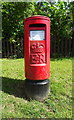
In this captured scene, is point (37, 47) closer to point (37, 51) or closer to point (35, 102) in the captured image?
point (37, 51)

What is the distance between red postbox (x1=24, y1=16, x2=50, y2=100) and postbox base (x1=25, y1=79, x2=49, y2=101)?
5cm

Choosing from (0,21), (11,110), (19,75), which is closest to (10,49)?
(0,21)

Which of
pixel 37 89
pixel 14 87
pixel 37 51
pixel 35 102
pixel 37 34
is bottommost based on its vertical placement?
pixel 35 102

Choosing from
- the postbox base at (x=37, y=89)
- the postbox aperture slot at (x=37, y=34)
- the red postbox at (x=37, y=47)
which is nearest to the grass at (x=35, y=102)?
the postbox base at (x=37, y=89)

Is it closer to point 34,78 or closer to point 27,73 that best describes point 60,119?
point 34,78

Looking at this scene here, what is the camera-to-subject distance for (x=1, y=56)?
805 centimetres

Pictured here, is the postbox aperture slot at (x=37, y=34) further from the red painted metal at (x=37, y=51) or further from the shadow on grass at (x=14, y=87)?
the shadow on grass at (x=14, y=87)

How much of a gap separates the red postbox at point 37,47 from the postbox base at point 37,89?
0.05m

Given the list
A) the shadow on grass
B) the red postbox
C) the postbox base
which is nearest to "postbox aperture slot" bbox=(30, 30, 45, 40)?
the red postbox

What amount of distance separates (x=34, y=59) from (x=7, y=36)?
219 inches

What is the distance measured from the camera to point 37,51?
283 centimetres

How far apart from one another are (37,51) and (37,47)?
0.08 meters

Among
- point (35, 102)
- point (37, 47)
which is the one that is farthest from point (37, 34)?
point (35, 102)

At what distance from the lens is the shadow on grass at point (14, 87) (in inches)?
124
